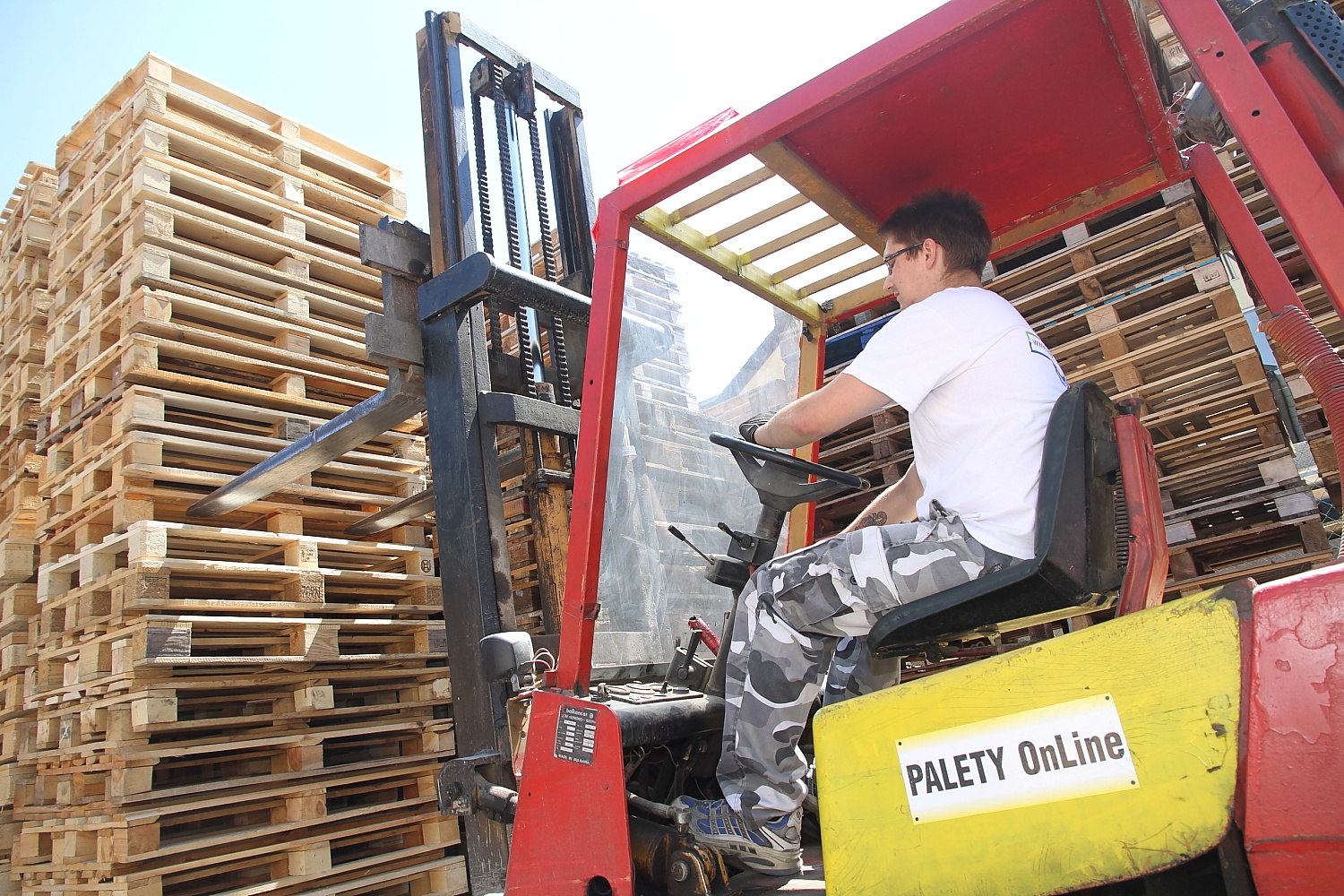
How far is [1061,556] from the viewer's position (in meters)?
1.60

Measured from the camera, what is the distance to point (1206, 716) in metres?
1.30

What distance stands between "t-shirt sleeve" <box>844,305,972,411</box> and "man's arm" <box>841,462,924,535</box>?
0.61m

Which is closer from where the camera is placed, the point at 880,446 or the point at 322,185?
the point at 880,446

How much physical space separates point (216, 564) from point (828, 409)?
2.84 metres

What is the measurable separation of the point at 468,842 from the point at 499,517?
88 cm

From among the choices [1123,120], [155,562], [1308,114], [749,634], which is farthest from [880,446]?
[155,562]

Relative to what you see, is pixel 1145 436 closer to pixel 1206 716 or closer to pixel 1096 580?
pixel 1096 580

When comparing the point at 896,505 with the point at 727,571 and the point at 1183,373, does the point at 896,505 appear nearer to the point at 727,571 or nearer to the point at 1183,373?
the point at 727,571

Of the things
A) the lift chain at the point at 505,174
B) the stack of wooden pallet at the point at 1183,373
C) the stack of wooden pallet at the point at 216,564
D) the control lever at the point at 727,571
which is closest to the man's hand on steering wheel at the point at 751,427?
the control lever at the point at 727,571

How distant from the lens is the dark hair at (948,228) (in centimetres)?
210

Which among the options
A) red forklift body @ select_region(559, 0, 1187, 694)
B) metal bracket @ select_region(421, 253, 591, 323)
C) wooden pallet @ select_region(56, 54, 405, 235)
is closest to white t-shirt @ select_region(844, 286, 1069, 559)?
red forklift body @ select_region(559, 0, 1187, 694)

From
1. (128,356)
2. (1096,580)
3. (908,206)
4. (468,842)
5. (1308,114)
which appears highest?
(128,356)

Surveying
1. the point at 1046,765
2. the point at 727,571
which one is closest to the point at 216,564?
the point at 727,571

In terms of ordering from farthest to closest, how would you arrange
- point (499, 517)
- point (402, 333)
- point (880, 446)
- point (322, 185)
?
point (322, 185), point (880, 446), point (402, 333), point (499, 517)
